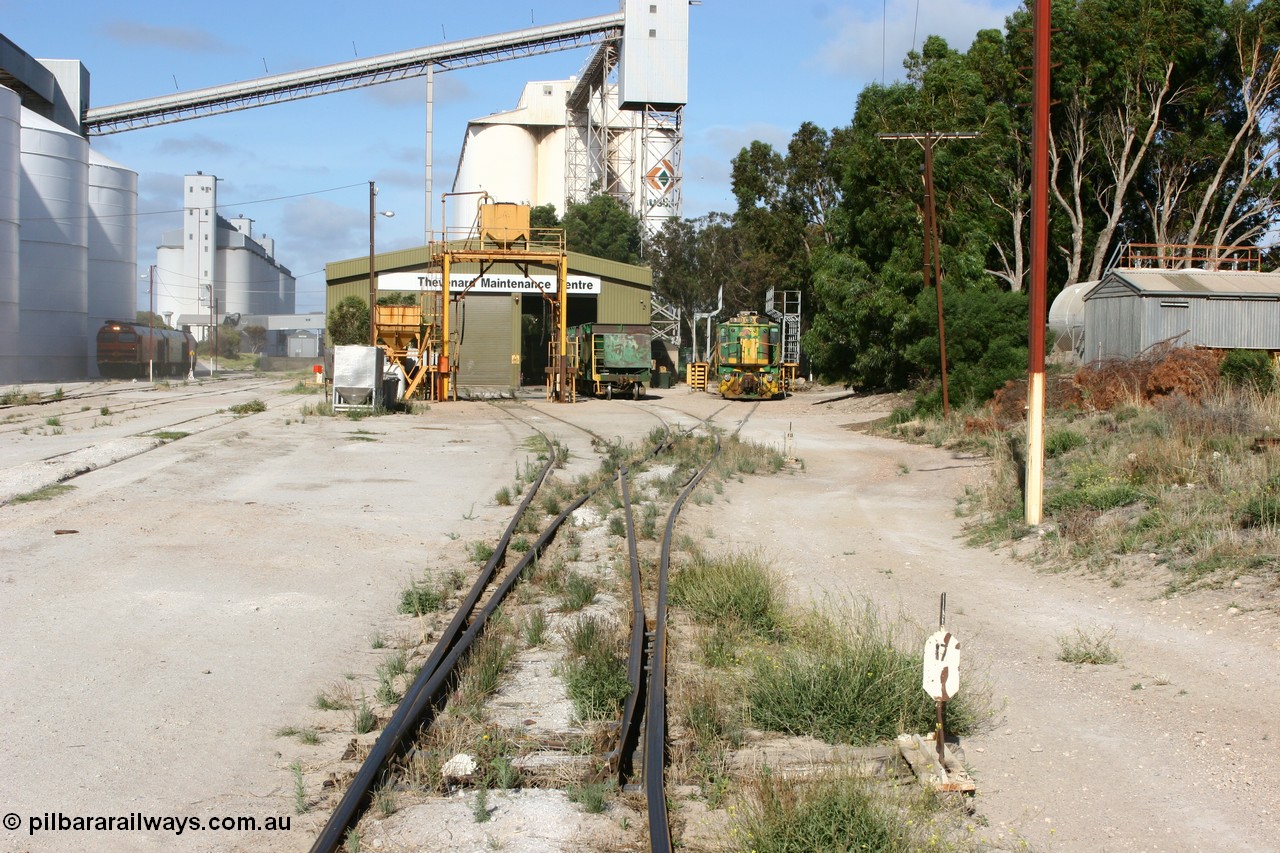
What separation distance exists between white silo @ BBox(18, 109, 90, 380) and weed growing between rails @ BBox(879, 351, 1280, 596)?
192ft

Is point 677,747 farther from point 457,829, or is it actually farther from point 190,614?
point 190,614

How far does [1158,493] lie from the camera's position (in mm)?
11930

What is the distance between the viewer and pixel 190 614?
8984 mm

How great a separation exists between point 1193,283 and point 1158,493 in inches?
848

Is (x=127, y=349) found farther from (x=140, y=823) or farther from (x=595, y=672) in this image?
(x=140, y=823)

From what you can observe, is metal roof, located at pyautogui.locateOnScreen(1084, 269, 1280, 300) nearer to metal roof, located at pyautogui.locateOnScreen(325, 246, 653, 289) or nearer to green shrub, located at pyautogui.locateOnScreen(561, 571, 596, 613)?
green shrub, located at pyautogui.locateOnScreen(561, 571, 596, 613)

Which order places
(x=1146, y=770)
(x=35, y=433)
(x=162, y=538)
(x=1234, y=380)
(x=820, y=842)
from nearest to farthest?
1. (x=820, y=842)
2. (x=1146, y=770)
3. (x=162, y=538)
4. (x=1234, y=380)
5. (x=35, y=433)

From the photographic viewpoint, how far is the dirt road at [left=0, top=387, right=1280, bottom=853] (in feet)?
17.9

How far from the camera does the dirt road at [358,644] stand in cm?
547

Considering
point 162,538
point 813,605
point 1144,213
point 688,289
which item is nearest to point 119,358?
point 688,289

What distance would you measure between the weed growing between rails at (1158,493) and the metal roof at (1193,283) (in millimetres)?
9462

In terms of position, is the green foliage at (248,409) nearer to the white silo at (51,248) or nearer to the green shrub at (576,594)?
the green shrub at (576,594)

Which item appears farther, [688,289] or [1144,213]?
[688,289]

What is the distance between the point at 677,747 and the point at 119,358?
67.4m
